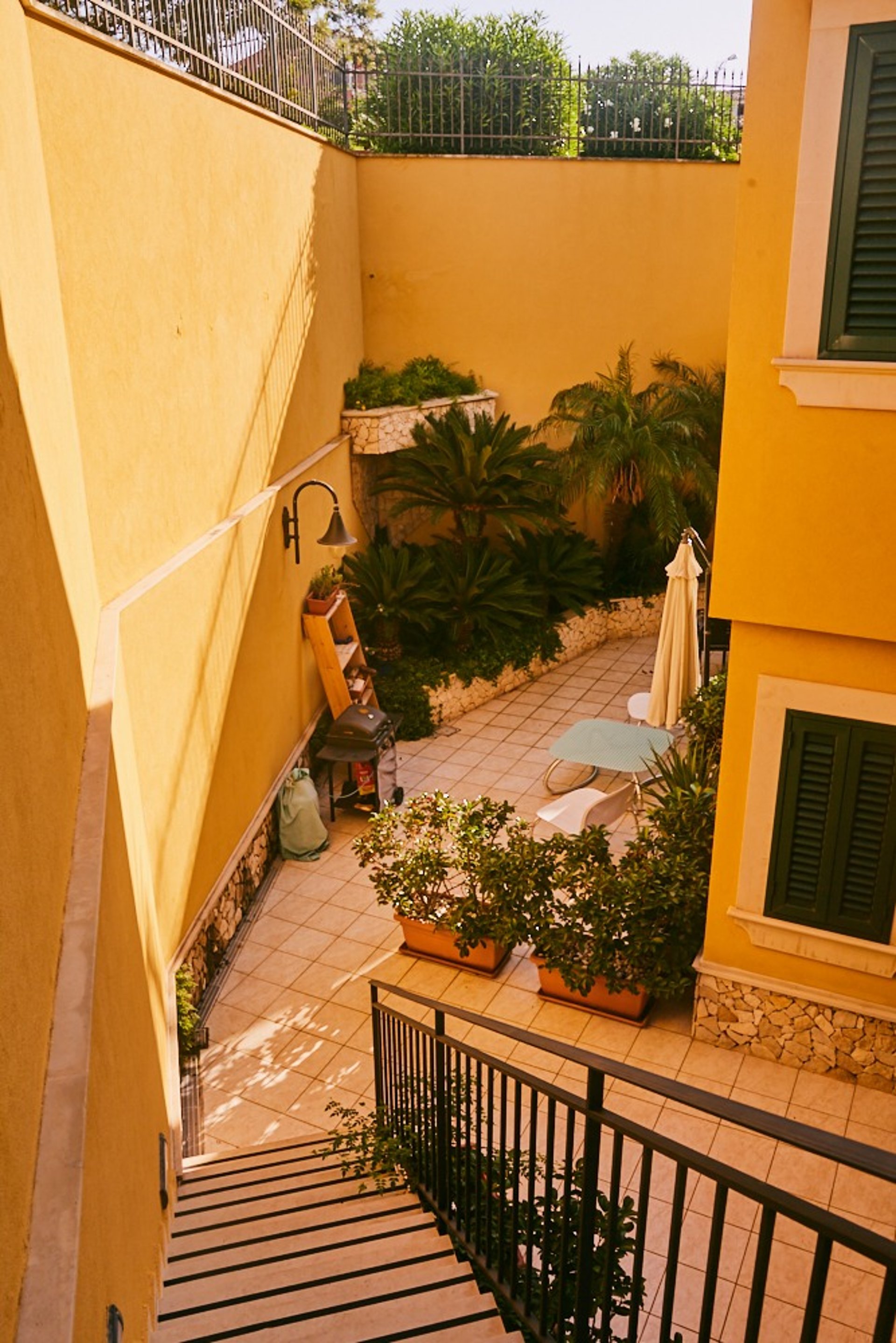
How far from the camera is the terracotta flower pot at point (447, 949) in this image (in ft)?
28.9

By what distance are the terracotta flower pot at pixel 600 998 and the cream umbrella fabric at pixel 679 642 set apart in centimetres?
289

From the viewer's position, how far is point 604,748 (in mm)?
11500

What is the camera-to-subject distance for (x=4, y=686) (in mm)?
3029

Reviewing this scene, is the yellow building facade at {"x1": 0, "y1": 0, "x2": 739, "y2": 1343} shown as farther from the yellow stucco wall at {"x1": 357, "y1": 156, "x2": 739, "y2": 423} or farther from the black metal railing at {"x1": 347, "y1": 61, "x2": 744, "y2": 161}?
the black metal railing at {"x1": 347, "y1": 61, "x2": 744, "y2": 161}

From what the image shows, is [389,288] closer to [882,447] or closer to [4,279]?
[882,447]

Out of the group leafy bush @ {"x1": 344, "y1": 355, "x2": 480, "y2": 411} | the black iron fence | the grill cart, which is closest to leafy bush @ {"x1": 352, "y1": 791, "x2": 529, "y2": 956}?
the grill cart

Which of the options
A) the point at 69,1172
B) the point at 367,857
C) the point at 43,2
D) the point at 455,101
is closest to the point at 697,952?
the point at 367,857

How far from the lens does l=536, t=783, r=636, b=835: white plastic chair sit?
407 inches

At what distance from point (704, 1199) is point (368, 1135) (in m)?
2.09

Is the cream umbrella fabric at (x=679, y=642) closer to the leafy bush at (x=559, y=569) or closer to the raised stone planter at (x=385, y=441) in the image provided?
the leafy bush at (x=559, y=569)

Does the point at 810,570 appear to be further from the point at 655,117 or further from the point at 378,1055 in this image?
the point at 655,117

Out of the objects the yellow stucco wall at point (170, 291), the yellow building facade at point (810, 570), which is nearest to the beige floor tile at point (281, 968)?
the yellow building facade at point (810, 570)

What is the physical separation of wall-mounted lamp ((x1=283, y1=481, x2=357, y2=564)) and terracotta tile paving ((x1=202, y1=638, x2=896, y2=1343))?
2.96 metres

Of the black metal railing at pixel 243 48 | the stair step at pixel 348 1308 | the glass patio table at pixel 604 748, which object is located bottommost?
the glass patio table at pixel 604 748
